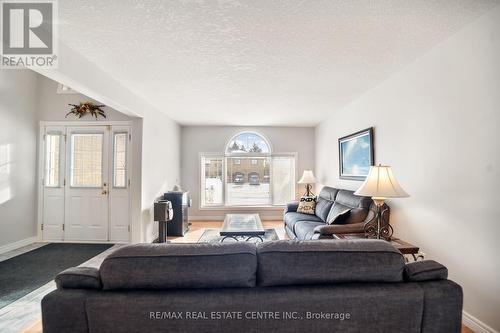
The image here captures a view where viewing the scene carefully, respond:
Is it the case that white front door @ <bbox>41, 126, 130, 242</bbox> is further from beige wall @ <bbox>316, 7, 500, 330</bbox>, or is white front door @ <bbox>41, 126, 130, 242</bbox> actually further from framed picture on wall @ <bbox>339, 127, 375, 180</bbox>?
beige wall @ <bbox>316, 7, 500, 330</bbox>

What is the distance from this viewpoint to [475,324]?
191 cm

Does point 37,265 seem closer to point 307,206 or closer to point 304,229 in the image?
point 304,229

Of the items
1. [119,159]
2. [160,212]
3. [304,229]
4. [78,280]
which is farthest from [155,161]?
[78,280]

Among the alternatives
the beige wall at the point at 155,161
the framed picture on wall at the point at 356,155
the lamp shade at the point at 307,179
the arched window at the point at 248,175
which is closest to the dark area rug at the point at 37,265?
the beige wall at the point at 155,161

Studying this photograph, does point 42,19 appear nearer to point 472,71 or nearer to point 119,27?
point 119,27

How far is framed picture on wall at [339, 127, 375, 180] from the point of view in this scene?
354 cm

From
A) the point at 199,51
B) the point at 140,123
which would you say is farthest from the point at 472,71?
the point at 140,123

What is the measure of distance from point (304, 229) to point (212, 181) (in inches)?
134

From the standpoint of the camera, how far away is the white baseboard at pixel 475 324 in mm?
1820

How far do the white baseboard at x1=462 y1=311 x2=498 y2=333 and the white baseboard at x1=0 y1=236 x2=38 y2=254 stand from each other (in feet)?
19.0

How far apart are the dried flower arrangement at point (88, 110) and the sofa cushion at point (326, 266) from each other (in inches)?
172

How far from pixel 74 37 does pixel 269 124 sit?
14.2ft

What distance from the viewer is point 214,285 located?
42.3 inches

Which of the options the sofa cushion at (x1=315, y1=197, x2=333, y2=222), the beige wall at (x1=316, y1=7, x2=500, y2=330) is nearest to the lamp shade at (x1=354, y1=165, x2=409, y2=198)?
the beige wall at (x1=316, y1=7, x2=500, y2=330)
